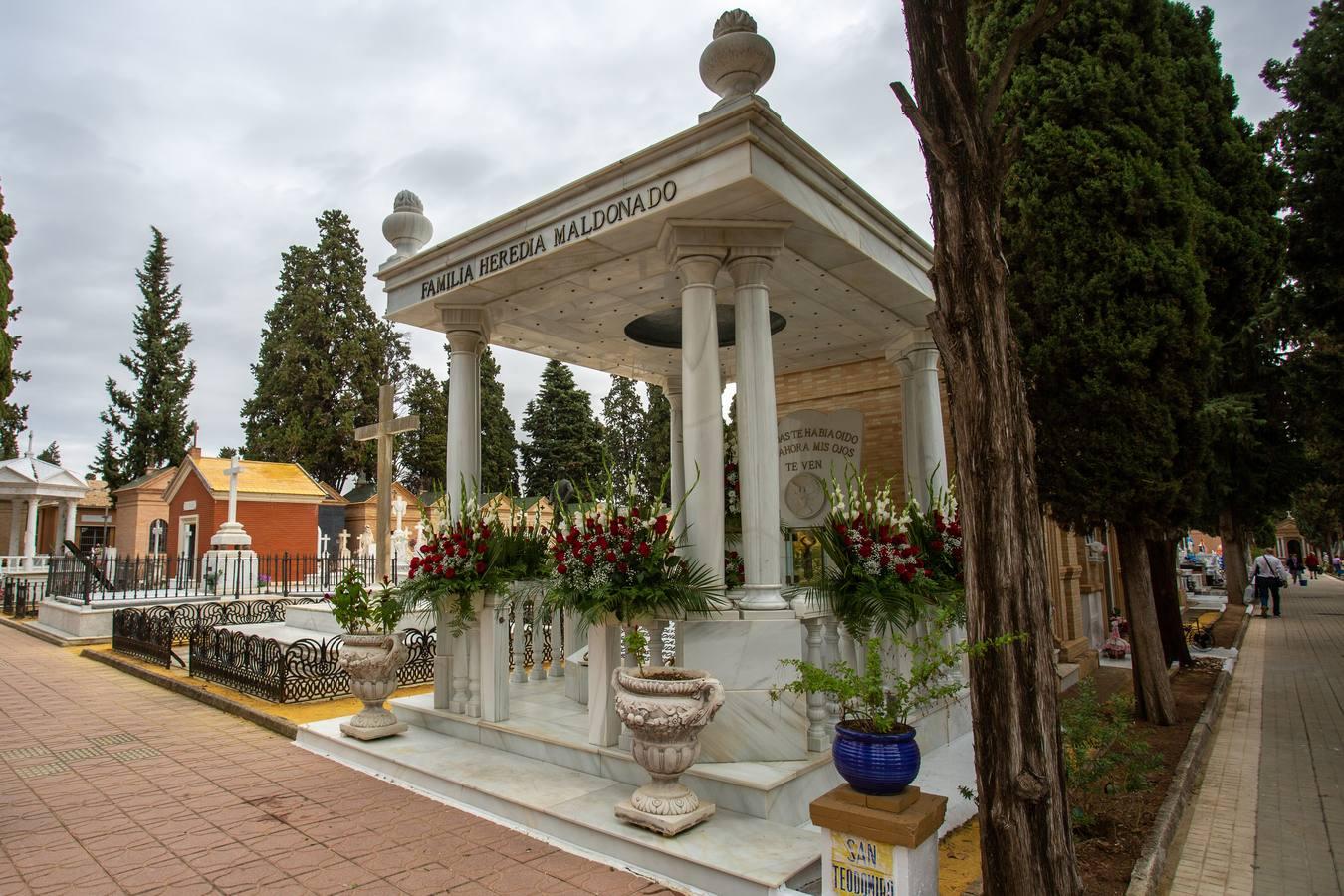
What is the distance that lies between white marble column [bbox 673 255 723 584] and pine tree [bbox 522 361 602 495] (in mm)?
39344

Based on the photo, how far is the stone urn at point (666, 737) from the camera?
13.5 ft

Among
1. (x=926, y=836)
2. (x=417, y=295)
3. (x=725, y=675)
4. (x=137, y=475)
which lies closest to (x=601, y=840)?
(x=725, y=675)

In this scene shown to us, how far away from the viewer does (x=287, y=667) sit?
8734mm

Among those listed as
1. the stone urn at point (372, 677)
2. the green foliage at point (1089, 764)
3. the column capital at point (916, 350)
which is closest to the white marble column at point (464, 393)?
the stone urn at point (372, 677)

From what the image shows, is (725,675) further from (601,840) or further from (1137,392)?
(1137,392)

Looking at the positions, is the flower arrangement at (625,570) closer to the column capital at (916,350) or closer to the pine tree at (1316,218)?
the column capital at (916,350)

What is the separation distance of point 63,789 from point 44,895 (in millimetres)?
2362

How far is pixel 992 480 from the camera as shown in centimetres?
322

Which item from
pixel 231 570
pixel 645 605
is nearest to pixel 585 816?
pixel 645 605

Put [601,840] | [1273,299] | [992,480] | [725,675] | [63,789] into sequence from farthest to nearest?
[1273,299], [63,789], [725,675], [601,840], [992,480]

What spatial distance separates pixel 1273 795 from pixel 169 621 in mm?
14467

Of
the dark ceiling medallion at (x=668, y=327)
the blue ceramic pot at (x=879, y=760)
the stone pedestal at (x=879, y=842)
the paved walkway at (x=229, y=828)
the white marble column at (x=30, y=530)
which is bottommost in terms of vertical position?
the paved walkway at (x=229, y=828)

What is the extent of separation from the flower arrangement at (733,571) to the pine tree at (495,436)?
3552 centimetres

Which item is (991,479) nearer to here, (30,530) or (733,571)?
(733,571)
